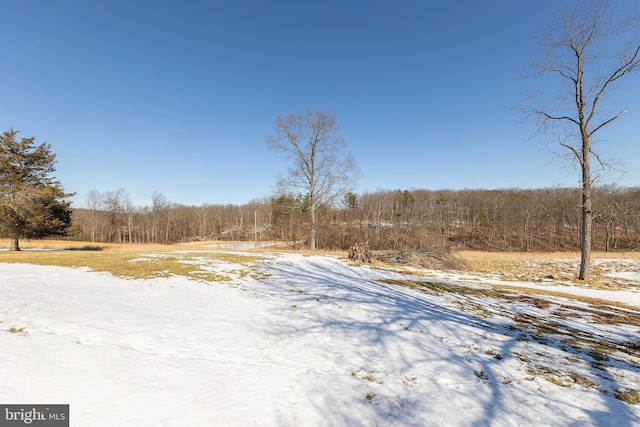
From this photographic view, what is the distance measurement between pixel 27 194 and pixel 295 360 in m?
23.5

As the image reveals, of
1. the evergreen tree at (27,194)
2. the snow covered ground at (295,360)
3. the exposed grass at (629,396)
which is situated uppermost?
the evergreen tree at (27,194)

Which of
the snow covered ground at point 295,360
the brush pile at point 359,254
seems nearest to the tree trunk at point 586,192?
the snow covered ground at point 295,360

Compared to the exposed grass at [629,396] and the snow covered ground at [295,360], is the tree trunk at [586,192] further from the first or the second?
the exposed grass at [629,396]

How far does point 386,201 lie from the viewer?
74312 millimetres

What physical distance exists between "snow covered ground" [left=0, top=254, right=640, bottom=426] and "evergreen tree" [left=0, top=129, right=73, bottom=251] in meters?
16.4

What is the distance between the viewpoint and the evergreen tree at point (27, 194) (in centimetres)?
1733

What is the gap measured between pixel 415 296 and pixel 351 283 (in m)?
2.42

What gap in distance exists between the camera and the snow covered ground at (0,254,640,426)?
270cm

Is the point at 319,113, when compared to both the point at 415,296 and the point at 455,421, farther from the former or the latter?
the point at 455,421

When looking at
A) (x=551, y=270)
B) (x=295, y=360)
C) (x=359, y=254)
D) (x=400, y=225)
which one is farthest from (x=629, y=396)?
(x=400, y=225)

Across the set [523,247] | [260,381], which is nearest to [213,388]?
[260,381]

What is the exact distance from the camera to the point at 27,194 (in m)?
17.1

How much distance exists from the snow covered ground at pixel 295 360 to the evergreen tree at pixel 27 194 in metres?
16.4

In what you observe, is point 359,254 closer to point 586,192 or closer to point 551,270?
point 586,192
